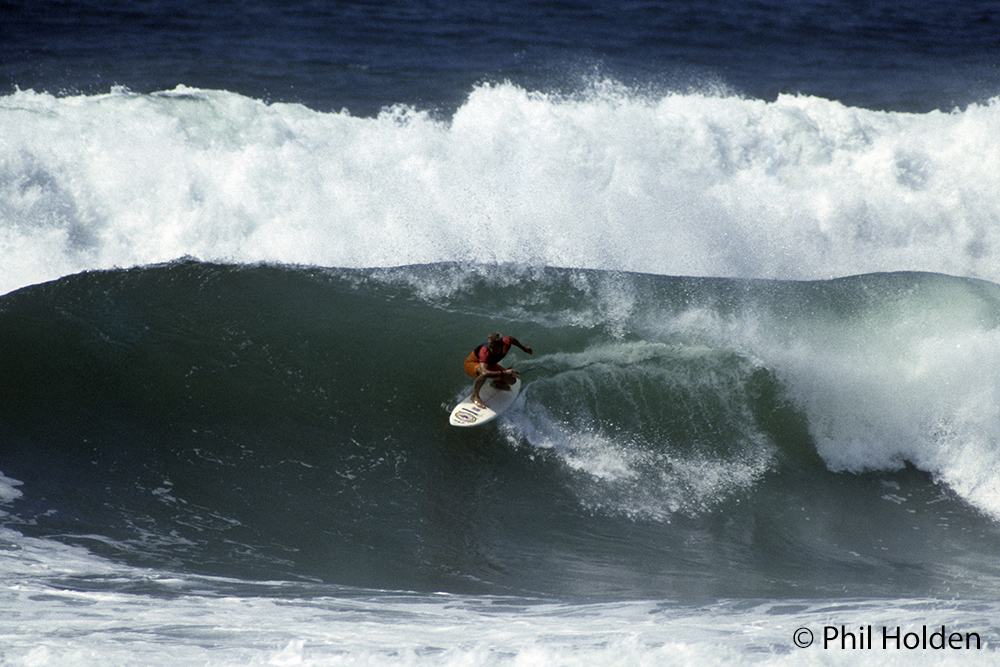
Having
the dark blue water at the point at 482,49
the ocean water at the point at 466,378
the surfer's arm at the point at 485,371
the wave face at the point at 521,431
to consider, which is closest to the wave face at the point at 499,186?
the ocean water at the point at 466,378

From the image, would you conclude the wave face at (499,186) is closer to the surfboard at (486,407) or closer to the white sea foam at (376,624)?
the surfboard at (486,407)

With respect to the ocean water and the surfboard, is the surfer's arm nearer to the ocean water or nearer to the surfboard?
the surfboard

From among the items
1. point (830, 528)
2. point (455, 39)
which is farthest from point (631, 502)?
point (455, 39)

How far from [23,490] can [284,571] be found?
2.56 m

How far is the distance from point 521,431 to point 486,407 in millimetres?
427

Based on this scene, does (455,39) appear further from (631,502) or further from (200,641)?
(200,641)

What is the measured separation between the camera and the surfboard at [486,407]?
8.67 metres

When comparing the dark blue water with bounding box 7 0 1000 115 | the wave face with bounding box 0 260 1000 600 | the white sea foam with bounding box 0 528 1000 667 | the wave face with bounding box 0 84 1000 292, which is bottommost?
the white sea foam with bounding box 0 528 1000 667

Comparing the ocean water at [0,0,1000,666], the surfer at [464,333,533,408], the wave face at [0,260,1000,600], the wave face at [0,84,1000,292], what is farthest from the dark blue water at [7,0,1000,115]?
the surfer at [464,333,533,408]

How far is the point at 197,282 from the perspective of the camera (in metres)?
10.5

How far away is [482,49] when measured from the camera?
58.9 ft

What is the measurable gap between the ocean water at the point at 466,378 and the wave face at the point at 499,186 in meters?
0.06

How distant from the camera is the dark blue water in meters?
15.6

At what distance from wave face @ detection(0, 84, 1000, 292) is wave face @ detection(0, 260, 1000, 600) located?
0.64 meters
